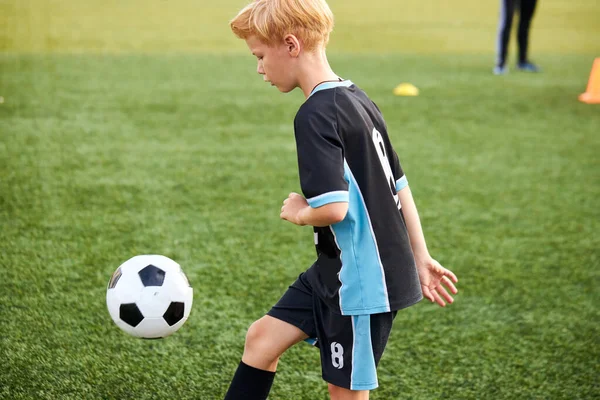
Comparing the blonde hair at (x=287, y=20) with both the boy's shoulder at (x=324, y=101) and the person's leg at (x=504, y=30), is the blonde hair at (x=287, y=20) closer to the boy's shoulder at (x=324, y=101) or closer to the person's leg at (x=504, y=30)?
the boy's shoulder at (x=324, y=101)

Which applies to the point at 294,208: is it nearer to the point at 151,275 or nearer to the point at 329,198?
the point at 329,198

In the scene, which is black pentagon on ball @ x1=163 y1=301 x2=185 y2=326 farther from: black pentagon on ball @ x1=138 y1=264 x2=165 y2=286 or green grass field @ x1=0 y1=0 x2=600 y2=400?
green grass field @ x1=0 y1=0 x2=600 y2=400

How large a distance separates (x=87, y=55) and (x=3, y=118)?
176 inches

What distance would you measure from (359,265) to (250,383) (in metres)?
0.55

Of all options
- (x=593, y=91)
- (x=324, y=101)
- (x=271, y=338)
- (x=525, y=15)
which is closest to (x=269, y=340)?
(x=271, y=338)

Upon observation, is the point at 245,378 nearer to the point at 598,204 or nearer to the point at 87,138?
the point at 598,204

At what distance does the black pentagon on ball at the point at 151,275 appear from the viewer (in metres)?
2.63

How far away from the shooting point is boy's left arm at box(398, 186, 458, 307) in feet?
7.48

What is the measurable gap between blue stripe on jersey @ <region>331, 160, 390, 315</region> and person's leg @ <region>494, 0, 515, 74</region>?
30.3 feet

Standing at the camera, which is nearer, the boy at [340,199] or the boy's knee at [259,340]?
the boy at [340,199]

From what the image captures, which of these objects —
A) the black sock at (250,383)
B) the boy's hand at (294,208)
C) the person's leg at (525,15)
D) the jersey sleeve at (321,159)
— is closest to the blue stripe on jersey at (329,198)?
the jersey sleeve at (321,159)

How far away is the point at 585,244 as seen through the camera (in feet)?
15.1

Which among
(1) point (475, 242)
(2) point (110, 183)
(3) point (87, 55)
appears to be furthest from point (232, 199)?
(3) point (87, 55)

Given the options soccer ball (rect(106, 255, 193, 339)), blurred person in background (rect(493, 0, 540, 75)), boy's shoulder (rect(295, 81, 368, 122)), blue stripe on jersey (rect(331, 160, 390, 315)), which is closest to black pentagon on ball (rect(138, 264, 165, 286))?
soccer ball (rect(106, 255, 193, 339))
